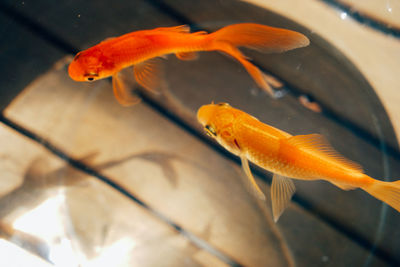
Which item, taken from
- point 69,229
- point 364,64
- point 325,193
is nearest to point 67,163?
point 69,229

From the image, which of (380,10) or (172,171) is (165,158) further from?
(380,10)

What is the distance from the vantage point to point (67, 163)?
99 centimetres

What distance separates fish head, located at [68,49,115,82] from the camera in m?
0.75

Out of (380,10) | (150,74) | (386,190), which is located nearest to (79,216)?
(150,74)

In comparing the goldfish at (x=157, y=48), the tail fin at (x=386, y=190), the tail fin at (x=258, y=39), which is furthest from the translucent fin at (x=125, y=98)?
the tail fin at (x=386, y=190)

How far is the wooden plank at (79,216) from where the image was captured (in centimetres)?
98

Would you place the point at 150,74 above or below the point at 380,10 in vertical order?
below

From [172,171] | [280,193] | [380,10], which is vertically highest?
[380,10]

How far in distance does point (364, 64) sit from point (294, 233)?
23.3 inches

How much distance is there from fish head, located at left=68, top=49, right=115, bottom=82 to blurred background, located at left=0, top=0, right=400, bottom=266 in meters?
0.24

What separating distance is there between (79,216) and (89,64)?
19.5 inches

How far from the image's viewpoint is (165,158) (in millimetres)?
992

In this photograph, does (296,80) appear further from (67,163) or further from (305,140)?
(67,163)

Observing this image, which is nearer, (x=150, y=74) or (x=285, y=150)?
(x=285, y=150)
